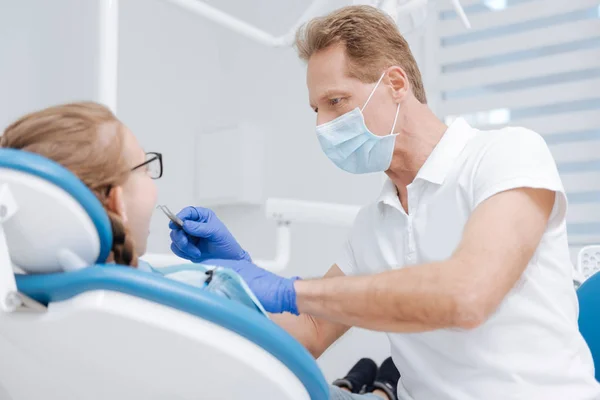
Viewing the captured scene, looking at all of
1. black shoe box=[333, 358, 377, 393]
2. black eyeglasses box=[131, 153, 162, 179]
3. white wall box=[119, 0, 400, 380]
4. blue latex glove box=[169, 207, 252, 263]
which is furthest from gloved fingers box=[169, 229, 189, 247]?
white wall box=[119, 0, 400, 380]

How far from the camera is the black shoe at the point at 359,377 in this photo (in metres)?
2.18

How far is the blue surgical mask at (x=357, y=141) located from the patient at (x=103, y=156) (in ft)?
1.93

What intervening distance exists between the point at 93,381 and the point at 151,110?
253 centimetres

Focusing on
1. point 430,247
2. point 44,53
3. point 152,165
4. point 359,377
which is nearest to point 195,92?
point 44,53

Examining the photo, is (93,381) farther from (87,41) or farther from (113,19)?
(87,41)

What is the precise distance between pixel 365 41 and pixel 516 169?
0.53 meters

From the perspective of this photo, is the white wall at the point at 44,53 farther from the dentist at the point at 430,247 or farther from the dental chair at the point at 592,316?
the dental chair at the point at 592,316

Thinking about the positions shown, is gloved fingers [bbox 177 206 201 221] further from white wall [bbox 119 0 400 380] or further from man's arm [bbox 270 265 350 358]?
white wall [bbox 119 0 400 380]

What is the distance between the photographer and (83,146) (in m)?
0.88

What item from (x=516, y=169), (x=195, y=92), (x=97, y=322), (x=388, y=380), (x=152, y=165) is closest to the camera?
(x=97, y=322)

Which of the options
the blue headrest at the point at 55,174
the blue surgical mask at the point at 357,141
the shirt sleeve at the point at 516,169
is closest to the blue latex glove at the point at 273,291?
the blue headrest at the point at 55,174

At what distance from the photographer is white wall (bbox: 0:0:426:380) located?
2750 millimetres

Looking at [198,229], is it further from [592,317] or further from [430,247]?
[592,317]

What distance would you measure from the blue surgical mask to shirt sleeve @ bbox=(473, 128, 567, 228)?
10.6 inches
